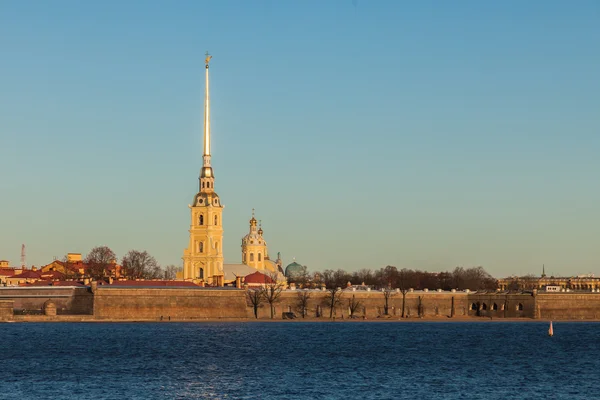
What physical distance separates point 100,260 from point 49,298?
39254mm

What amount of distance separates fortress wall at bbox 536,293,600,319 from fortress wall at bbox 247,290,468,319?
363 inches

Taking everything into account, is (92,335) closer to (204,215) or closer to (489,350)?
(489,350)

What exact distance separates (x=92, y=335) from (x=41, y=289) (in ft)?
68.8

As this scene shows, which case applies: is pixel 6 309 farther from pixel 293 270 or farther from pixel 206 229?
pixel 293 270

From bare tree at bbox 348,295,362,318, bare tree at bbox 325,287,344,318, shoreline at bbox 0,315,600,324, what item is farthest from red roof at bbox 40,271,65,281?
bare tree at bbox 348,295,362,318

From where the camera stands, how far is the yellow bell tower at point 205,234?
5453 inches

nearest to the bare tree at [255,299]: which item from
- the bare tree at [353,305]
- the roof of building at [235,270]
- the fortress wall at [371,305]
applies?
the fortress wall at [371,305]

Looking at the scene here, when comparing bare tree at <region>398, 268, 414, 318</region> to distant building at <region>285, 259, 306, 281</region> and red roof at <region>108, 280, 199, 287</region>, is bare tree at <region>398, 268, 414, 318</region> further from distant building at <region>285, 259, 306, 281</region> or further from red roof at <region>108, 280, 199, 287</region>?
red roof at <region>108, 280, 199, 287</region>

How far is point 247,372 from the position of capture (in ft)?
200

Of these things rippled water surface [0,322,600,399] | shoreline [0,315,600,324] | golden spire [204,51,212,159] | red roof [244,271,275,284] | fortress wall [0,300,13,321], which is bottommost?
rippled water surface [0,322,600,399]

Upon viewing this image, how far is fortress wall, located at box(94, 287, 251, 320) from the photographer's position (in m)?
113

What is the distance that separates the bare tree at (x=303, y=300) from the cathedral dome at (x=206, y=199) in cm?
1794

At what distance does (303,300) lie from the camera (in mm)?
126438

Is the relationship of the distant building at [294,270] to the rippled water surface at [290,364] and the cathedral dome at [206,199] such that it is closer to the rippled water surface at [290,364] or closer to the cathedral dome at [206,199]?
the cathedral dome at [206,199]
